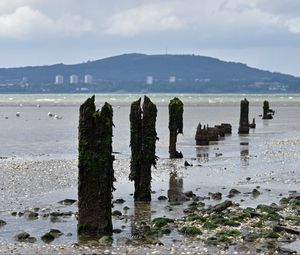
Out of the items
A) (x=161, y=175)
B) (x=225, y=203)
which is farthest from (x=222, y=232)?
(x=161, y=175)

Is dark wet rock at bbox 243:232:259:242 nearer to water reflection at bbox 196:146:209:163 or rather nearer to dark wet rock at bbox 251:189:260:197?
dark wet rock at bbox 251:189:260:197

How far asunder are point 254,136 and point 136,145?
3441 centimetres

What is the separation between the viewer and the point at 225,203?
22.1 metres

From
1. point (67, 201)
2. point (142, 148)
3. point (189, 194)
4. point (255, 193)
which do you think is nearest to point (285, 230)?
point (255, 193)

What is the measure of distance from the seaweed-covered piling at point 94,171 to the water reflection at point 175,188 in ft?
19.1

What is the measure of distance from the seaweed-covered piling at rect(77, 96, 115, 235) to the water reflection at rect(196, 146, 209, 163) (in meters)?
19.9

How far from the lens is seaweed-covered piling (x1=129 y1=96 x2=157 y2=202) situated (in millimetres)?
24922

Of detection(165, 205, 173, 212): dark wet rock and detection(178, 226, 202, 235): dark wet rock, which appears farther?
detection(165, 205, 173, 212): dark wet rock

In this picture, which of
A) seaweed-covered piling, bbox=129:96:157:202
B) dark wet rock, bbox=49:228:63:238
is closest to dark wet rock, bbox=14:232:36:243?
dark wet rock, bbox=49:228:63:238

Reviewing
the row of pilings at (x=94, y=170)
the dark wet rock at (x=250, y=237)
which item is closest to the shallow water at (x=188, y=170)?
the row of pilings at (x=94, y=170)

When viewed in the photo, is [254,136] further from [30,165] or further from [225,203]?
[225,203]

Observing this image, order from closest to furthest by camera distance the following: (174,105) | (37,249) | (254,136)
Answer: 1. (37,249)
2. (174,105)
3. (254,136)

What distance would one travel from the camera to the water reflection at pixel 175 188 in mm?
24706

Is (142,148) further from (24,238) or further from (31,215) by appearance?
(24,238)
